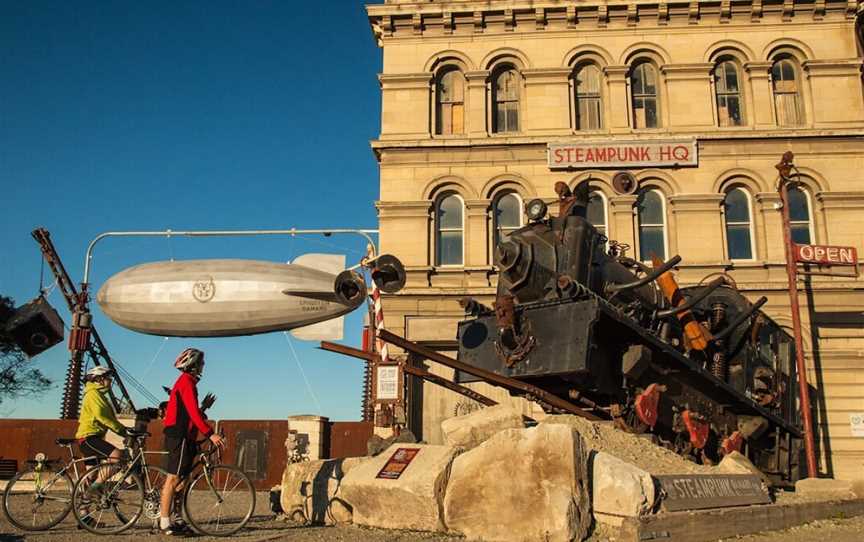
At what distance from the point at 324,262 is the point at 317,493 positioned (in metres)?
13.1

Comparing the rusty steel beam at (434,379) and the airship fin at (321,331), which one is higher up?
the airship fin at (321,331)

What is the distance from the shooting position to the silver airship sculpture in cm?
1934

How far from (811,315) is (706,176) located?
14.3 ft

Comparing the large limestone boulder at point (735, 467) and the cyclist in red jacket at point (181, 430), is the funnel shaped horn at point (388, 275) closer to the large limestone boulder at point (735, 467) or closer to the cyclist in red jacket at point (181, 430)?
the cyclist in red jacket at point (181, 430)

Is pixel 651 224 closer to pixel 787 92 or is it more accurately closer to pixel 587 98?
pixel 587 98

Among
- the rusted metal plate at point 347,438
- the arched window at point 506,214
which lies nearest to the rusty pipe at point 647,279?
the arched window at point 506,214

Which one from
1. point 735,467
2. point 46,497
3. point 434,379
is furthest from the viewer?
point 434,379

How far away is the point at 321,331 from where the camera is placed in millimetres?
21062

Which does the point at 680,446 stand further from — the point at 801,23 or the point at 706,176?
the point at 801,23

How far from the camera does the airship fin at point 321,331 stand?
68.6 ft

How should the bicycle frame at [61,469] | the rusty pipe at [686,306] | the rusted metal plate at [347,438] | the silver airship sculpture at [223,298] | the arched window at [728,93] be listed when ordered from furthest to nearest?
the arched window at [728,93] → the silver airship sculpture at [223,298] → the rusted metal plate at [347,438] → the rusty pipe at [686,306] → the bicycle frame at [61,469]

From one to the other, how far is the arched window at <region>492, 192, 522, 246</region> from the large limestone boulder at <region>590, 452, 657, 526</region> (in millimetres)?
13042

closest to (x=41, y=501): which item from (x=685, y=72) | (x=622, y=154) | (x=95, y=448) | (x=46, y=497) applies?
(x=46, y=497)

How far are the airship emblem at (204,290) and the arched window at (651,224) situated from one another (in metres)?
11.2
